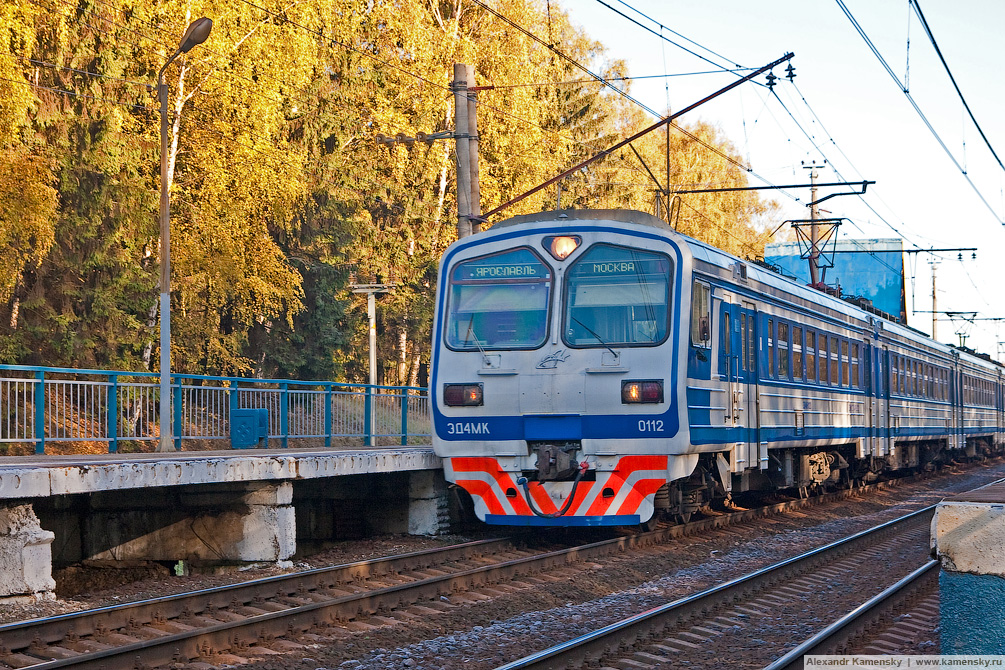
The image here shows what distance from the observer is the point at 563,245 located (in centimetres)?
1273

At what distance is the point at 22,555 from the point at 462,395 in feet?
16.6

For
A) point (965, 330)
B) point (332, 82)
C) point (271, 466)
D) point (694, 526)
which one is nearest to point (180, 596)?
point (271, 466)

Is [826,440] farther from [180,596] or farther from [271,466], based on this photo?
[180,596]

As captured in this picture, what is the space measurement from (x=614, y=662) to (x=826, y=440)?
11118 mm

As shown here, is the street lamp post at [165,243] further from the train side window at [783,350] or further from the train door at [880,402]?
the train door at [880,402]

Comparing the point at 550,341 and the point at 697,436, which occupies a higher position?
the point at 550,341

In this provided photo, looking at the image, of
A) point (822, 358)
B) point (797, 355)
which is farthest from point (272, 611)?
point (822, 358)

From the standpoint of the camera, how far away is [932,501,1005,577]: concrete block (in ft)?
16.5

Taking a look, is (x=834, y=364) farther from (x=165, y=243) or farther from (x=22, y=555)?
(x=22, y=555)

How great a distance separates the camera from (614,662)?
7.68 meters

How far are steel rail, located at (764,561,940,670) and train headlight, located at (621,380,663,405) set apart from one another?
2920 millimetres

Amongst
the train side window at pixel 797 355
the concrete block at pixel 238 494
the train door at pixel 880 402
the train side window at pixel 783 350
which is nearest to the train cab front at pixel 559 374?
the concrete block at pixel 238 494

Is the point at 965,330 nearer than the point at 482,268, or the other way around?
the point at 482,268

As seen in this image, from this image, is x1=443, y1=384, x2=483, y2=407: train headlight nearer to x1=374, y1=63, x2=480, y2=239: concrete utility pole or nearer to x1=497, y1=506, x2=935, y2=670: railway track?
x1=497, y1=506, x2=935, y2=670: railway track
